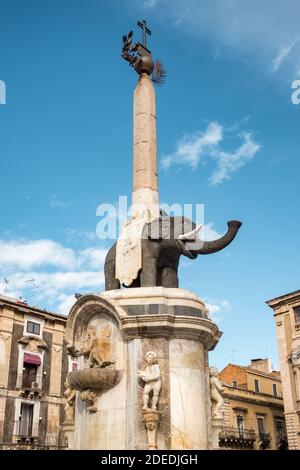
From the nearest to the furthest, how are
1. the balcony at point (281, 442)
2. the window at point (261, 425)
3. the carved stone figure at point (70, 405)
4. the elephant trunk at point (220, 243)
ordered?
1. the carved stone figure at point (70, 405)
2. the elephant trunk at point (220, 243)
3. the balcony at point (281, 442)
4. the window at point (261, 425)

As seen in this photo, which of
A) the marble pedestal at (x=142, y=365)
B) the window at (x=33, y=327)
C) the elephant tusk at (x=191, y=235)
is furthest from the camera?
the window at (x=33, y=327)

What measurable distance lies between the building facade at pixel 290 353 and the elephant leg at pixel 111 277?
83.9ft

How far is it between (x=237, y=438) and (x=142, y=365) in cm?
3572

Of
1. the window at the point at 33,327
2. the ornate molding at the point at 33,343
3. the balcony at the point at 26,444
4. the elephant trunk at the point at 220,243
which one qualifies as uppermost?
the window at the point at 33,327

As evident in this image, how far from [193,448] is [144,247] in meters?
4.51

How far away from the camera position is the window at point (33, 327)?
38938mm

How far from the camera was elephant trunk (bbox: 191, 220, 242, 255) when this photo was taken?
487 inches

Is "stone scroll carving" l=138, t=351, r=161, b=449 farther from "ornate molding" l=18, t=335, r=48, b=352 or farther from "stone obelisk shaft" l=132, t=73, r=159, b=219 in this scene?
"ornate molding" l=18, t=335, r=48, b=352

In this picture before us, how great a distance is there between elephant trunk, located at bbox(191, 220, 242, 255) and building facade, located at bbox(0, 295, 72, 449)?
1060 inches

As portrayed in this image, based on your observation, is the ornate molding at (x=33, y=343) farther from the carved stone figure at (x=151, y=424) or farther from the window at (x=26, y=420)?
the carved stone figure at (x=151, y=424)

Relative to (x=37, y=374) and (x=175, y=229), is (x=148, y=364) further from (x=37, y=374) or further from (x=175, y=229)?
(x=37, y=374)

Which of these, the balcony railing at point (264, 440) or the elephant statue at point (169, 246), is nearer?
the elephant statue at point (169, 246)

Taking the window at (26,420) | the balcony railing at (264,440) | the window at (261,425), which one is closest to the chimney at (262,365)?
the window at (261,425)

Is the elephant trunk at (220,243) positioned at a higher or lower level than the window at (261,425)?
lower
